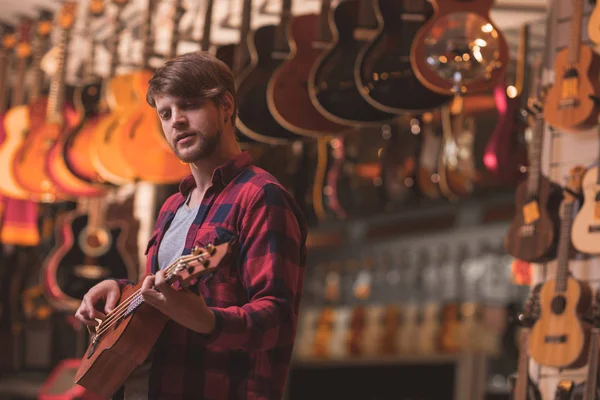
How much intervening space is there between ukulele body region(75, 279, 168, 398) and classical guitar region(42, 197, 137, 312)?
3.79 meters

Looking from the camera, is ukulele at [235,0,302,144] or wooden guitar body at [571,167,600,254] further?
ukulele at [235,0,302,144]

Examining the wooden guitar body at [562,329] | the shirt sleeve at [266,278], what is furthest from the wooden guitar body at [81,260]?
the shirt sleeve at [266,278]

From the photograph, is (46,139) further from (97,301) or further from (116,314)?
(116,314)

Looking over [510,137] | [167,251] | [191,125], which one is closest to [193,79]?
[191,125]

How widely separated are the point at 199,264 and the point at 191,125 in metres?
0.36

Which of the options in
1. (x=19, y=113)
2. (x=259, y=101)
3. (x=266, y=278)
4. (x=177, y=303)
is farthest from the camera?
(x=19, y=113)

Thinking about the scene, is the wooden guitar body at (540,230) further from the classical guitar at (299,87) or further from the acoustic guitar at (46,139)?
the acoustic guitar at (46,139)

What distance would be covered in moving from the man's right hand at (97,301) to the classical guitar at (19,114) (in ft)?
12.4

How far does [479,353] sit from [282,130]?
4.29 m

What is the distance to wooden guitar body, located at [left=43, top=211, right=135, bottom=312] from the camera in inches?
234

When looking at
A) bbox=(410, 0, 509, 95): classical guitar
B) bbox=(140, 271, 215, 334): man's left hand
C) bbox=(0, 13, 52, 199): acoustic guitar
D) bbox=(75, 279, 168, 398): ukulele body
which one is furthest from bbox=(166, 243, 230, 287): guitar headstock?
bbox=(0, 13, 52, 199): acoustic guitar

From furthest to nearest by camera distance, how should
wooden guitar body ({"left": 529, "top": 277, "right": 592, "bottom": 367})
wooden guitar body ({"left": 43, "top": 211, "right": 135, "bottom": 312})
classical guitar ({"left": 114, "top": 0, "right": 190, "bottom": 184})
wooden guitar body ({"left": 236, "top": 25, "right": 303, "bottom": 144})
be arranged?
wooden guitar body ({"left": 43, "top": 211, "right": 135, "bottom": 312}), classical guitar ({"left": 114, "top": 0, "right": 190, "bottom": 184}), wooden guitar body ({"left": 236, "top": 25, "right": 303, "bottom": 144}), wooden guitar body ({"left": 529, "top": 277, "right": 592, "bottom": 367})

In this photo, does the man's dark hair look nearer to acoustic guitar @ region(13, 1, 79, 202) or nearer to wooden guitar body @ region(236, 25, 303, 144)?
wooden guitar body @ region(236, 25, 303, 144)

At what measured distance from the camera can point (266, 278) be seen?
2.05 m
